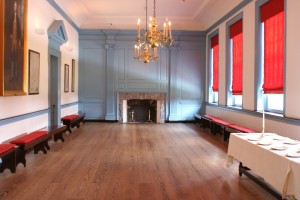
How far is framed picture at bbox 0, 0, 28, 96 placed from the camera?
527cm

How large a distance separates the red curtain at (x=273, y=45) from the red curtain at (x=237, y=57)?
1.46 meters

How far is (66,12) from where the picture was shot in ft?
33.3

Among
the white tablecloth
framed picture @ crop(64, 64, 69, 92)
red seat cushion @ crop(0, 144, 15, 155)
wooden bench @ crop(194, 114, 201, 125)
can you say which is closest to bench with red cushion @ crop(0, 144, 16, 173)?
red seat cushion @ crop(0, 144, 15, 155)

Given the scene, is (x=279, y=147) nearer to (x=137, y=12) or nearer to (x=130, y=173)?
(x=130, y=173)

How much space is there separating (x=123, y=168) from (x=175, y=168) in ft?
3.05

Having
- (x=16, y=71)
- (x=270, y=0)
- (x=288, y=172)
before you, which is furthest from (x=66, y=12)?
(x=288, y=172)

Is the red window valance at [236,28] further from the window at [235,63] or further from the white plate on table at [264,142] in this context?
the white plate on table at [264,142]

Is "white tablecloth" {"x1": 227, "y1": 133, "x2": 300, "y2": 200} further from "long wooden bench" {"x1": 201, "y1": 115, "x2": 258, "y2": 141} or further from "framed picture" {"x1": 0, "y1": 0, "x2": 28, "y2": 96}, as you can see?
"framed picture" {"x1": 0, "y1": 0, "x2": 28, "y2": 96}

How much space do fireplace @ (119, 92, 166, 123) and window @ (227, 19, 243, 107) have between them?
376cm

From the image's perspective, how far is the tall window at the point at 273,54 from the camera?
259 inches

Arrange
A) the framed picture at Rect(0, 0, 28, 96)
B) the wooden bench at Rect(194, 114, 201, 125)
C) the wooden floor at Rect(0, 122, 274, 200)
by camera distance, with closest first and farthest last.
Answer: the wooden floor at Rect(0, 122, 274, 200), the framed picture at Rect(0, 0, 28, 96), the wooden bench at Rect(194, 114, 201, 125)

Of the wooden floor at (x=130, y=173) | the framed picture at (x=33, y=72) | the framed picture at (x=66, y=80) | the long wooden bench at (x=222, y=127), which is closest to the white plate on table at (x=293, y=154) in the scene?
the wooden floor at (x=130, y=173)

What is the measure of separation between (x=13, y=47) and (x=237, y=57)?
609cm

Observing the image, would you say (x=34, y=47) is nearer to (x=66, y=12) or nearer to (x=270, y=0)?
(x=66, y=12)
